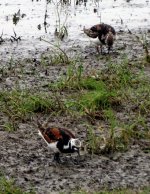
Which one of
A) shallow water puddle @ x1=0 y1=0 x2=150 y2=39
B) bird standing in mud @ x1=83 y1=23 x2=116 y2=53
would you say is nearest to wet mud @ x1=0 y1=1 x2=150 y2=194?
bird standing in mud @ x1=83 y1=23 x2=116 y2=53

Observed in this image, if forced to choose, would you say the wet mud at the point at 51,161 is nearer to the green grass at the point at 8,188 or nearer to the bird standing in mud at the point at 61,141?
the green grass at the point at 8,188

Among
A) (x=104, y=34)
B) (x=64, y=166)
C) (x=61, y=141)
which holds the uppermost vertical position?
(x=104, y=34)

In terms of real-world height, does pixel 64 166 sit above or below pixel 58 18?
below

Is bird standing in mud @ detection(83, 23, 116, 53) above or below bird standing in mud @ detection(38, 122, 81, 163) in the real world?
above

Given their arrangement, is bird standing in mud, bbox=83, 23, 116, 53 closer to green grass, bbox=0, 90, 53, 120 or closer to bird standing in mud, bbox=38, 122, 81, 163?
green grass, bbox=0, 90, 53, 120

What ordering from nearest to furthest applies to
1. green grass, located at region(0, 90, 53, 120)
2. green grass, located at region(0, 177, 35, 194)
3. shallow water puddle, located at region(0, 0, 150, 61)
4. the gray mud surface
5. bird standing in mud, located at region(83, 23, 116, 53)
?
green grass, located at region(0, 177, 35, 194) → the gray mud surface → green grass, located at region(0, 90, 53, 120) → bird standing in mud, located at region(83, 23, 116, 53) → shallow water puddle, located at region(0, 0, 150, 61)

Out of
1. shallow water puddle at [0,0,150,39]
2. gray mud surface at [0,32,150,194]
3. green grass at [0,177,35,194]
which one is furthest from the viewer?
shallow water puddle at [0,0,150,39]

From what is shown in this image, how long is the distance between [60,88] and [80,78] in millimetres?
370

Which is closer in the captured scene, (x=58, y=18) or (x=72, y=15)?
(x=58, y=18)

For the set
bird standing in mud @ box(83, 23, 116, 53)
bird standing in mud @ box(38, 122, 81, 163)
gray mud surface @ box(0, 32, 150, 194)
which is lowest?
gray mud surface @ box(0, 32, 150, 194)

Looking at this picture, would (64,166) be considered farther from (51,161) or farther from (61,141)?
(61,141)

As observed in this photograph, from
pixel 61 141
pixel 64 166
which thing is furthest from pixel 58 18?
pixel 61 141

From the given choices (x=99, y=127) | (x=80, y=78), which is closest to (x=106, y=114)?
(x=99, y=127)

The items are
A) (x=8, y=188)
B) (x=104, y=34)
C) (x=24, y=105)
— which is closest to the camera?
(x=8, y=188)
